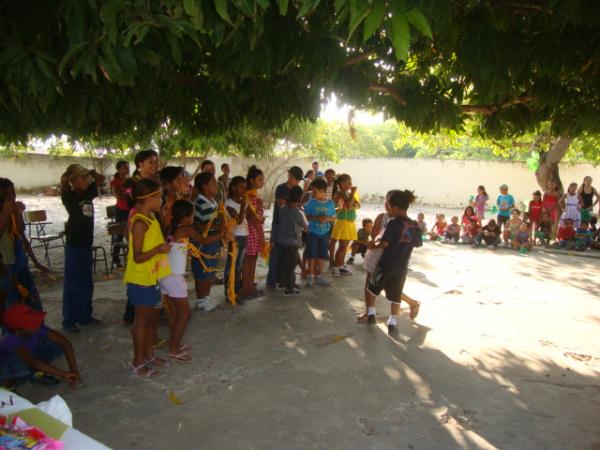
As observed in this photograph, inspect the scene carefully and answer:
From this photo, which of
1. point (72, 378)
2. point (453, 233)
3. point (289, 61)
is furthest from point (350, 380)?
point (453, 233)

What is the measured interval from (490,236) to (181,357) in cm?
902

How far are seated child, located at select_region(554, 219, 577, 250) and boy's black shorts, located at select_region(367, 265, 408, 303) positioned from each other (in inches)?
319

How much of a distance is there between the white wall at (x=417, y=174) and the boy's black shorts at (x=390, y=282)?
17847mm

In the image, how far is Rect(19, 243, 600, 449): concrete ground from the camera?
127 inches

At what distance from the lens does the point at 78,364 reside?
4215 mm

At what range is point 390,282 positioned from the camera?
522 cm

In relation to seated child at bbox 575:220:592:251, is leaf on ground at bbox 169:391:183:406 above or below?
below

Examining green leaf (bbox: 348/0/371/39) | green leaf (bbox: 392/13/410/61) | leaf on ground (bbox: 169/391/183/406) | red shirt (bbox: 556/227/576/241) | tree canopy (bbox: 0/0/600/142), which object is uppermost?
tree canopy (bbox: 0/0/600/142)

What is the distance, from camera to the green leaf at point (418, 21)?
1521 millimetres

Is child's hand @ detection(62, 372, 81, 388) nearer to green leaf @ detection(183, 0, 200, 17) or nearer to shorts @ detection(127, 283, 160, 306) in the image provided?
shorts @ detection(127, 283, 160, 306)

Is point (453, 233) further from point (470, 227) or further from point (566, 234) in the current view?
point (566, 234)

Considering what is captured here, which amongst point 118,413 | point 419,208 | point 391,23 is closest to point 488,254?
point 118,413

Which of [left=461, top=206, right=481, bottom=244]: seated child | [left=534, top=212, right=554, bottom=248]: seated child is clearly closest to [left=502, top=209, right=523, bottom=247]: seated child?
[left=461, top=206, right=481, bottom=244]: seated child

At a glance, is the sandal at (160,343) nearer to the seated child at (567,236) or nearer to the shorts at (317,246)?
the shorts at (317,246)
